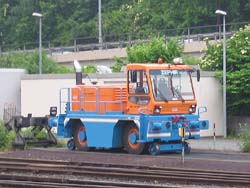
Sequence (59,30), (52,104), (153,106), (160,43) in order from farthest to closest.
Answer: (59,30) → (160,43) → (52,104) → (153,106)

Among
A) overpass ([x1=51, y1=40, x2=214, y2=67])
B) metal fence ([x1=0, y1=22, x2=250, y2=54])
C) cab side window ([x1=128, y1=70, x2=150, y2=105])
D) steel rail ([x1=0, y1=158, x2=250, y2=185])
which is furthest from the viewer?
metal fence ([x1=0, y1=22, x2=250, y2=54])

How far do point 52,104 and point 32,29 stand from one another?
5819 cm

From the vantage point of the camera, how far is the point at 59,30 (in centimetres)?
9819

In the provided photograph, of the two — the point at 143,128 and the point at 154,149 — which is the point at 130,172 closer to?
the point at 143,128

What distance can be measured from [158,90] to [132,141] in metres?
1.99

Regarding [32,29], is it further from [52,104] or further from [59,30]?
[52,104]

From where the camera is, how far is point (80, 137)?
32.5 m

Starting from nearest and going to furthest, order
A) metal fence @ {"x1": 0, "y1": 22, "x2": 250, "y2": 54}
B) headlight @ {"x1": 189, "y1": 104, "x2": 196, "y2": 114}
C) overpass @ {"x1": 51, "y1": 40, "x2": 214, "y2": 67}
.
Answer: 1. headlight @ {"x1": 189, "y1": 104, "x2": 196, "y2": 114}
2. overpass @ {"x1": 51, "y1": 40, "x2": 214, "y2": 67}
3. metal fence @ {"x1": 0, "y1": 22, "x2": 250, "y2": 54}

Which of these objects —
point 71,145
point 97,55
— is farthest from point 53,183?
point 97,55

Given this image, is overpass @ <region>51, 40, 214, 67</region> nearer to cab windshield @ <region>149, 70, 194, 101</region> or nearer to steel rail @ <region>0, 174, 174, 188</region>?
cab windshield @ <region>149, 70, 194, 101</region>

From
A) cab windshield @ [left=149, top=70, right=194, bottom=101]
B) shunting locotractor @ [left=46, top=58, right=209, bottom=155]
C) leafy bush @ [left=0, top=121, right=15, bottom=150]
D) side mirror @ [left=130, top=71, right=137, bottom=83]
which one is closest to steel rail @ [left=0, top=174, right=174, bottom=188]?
shunting locotractor @ [left=46, top=58, right=209, bottom=155]

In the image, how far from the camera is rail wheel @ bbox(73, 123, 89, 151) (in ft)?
106

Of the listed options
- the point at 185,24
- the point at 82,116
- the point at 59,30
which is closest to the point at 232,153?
the point at 82,116

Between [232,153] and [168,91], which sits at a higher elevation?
[168,91]
